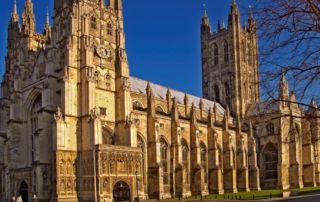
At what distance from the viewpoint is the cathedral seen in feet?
173

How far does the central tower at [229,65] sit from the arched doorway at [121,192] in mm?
Answer: 41380

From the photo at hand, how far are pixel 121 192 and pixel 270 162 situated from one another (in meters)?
38.8

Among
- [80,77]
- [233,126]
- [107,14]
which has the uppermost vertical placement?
[107,14]

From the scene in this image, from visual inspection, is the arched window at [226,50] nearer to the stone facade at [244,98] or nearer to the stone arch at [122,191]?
the stone facade at [244,98]

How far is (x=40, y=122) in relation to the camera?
180ft

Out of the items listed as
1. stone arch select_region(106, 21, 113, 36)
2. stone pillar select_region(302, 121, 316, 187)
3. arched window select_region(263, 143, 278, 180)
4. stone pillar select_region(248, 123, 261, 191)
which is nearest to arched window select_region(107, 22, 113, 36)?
stone arch select_region(106, 21, 113, 36)

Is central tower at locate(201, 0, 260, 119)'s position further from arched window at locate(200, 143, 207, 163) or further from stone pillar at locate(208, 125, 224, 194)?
arched window at locate(200, 143, 207, 163)

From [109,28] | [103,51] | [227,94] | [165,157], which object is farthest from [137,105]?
[227,94]

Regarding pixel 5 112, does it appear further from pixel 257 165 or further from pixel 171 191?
pixel 257 165

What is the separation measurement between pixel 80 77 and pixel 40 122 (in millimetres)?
7409

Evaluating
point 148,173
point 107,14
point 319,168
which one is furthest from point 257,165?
point 107,14

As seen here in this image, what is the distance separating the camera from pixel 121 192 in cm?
5447

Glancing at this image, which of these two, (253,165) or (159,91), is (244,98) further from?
(159,91)

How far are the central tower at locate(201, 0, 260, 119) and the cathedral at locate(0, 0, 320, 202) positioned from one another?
509 inches
